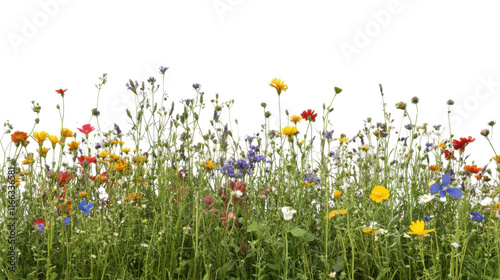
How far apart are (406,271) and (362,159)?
1.22m

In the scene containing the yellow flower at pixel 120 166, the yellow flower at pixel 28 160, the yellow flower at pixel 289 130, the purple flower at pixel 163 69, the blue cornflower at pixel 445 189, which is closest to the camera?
the blue cornflower at pixel 445 189

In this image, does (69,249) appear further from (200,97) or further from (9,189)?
(200,97)

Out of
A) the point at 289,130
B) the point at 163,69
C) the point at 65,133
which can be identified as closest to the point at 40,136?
the point at 65,133

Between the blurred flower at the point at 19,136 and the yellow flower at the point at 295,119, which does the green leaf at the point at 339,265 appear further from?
the blurred flower at the point at 19,136

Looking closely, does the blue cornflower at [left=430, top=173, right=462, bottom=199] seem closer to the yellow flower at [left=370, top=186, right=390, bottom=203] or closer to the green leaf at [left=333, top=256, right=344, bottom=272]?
the yellow flower at [left=370, top=186, right=390, bottom=203]

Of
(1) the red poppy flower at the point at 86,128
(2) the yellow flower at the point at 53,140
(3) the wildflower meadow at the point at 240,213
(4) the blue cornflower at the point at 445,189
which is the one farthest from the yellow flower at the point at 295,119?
(2) the yellow flower at the point at 53,140

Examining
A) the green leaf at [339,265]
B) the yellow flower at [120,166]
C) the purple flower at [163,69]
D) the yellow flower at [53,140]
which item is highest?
the purple flower at [163,69]

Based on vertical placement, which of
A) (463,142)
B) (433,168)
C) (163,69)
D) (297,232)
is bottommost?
(297,232)

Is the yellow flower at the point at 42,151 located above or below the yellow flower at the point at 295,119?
below

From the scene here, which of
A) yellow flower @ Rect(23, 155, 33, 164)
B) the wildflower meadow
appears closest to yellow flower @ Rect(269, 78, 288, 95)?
the wildflower meadow

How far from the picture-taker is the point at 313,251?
257 centimetres

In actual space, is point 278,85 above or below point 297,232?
above

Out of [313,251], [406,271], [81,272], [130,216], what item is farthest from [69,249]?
[406,271]

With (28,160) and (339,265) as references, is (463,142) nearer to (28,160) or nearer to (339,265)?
(339,265)
